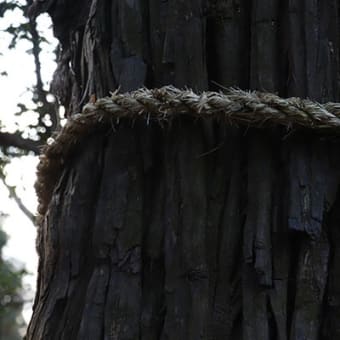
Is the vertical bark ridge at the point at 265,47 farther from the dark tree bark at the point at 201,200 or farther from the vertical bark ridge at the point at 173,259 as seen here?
the vertical bark ridge at the point at 173,259

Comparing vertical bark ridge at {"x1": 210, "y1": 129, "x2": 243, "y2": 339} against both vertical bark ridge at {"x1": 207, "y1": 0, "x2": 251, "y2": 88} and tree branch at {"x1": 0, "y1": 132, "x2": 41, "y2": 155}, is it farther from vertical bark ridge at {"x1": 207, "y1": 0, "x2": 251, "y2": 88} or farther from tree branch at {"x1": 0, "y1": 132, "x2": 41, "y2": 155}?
tree branch at {"x1": 0, "y1": 132, "x2": 41, "y2": 155}

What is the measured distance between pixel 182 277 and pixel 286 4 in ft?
1.54

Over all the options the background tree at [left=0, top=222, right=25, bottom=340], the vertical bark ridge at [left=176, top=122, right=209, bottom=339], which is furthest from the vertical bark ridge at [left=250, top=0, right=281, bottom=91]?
the background tree at [left=0, top=222, right=25, bottom=340]

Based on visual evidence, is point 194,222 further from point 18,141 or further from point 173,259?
point 18,141

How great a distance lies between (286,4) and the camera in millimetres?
1249

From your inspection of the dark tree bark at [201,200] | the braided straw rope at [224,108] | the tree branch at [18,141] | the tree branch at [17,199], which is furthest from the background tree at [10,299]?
the braided straw rope at [224,108]

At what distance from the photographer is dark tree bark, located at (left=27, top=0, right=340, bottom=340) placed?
112cm

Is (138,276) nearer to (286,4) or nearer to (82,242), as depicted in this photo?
(82,242)

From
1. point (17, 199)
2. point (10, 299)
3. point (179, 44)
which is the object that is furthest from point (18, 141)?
point (10, 299)

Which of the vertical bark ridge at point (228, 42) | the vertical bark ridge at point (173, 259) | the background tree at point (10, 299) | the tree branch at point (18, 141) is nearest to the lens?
the vertical bark ridge at point (173, 259)

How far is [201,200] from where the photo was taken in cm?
117

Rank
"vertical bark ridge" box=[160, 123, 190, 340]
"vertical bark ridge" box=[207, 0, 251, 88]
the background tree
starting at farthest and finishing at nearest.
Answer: the background tree, "vertical bark ridge" box=[207, 0, 251, 88], "vertical bark ridge" box=[160, 123, 190, 340]

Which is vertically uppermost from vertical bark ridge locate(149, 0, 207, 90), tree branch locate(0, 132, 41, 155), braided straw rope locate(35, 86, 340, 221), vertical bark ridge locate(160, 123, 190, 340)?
tree branch locate(0, 132, 41, 155)

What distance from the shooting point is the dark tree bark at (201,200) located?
3.69ft
